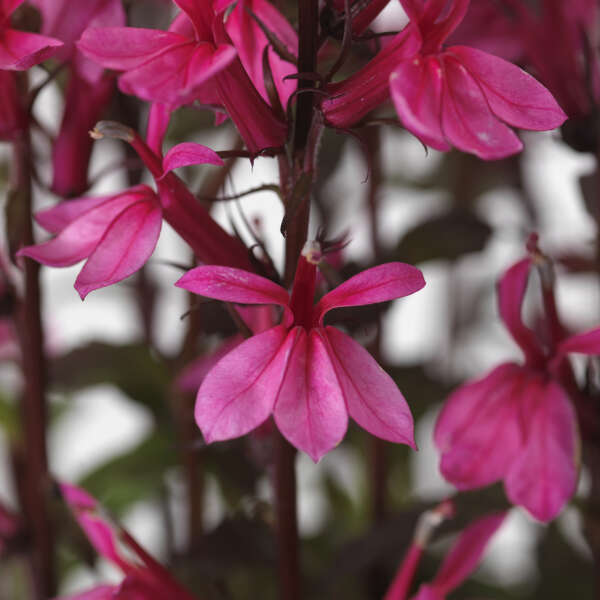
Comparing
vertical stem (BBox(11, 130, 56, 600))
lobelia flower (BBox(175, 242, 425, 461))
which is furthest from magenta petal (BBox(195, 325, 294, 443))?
vertical stem (BBox(11, 130, 56, 600))

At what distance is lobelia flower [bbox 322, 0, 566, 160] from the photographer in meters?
0.32

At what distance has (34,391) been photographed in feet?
1.80

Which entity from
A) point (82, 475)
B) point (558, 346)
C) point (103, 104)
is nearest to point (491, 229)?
point (558, 346)

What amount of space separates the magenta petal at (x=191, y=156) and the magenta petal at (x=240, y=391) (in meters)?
0.07

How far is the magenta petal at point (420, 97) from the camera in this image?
30 centimetres

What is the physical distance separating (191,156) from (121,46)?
5 cm

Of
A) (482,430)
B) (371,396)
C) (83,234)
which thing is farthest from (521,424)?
(83,234)

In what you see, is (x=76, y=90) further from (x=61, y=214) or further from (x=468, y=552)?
(x=468, y=552)

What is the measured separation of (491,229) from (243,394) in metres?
0.30

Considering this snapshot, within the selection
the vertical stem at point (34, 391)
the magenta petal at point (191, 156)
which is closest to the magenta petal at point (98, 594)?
the vertical stem at point (34, 391)

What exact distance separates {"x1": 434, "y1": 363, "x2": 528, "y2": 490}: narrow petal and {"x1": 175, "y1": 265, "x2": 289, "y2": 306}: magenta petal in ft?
0.51

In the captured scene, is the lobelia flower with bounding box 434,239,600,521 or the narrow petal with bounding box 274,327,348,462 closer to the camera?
the narrow petal with bounding box 274,327,348,462

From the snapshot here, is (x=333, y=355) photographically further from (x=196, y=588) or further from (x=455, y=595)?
(x=455, y=595)

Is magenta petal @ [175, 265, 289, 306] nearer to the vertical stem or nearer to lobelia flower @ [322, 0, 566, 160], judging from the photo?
lobelia flower @ [322, 0, 566, 160]
